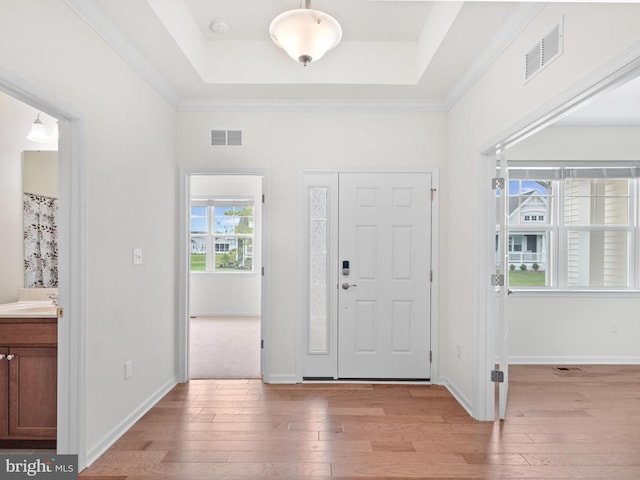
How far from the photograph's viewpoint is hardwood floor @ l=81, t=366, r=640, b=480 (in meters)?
2.37

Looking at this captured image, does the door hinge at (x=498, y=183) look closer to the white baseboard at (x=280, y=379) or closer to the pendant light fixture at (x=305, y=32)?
the pendant light fixture at (x=305, y=32)

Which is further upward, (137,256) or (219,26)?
(219,26)

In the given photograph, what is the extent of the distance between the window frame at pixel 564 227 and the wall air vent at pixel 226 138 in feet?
10.2

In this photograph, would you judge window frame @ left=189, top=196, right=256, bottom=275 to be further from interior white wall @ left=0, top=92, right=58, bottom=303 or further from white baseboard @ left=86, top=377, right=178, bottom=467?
interior white wall @ left=0, top=92, right=58, bottom=303

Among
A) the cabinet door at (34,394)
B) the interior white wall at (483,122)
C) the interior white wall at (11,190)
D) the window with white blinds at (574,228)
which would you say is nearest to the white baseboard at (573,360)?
the window with white blinds at (574,228)

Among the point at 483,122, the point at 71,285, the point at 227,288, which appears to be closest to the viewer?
the point at 71,285

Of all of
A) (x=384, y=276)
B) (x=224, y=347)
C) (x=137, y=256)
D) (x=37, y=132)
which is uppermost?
(x=37, y=132)

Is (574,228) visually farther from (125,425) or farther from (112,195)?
(125,425)

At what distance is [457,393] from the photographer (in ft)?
11.3

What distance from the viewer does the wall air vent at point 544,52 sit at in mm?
2082

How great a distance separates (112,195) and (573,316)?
483cm

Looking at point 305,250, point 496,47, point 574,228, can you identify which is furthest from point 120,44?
point 574,228

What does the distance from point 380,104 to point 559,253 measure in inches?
111

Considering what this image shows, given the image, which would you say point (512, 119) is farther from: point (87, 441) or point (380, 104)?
point (87, 441)
